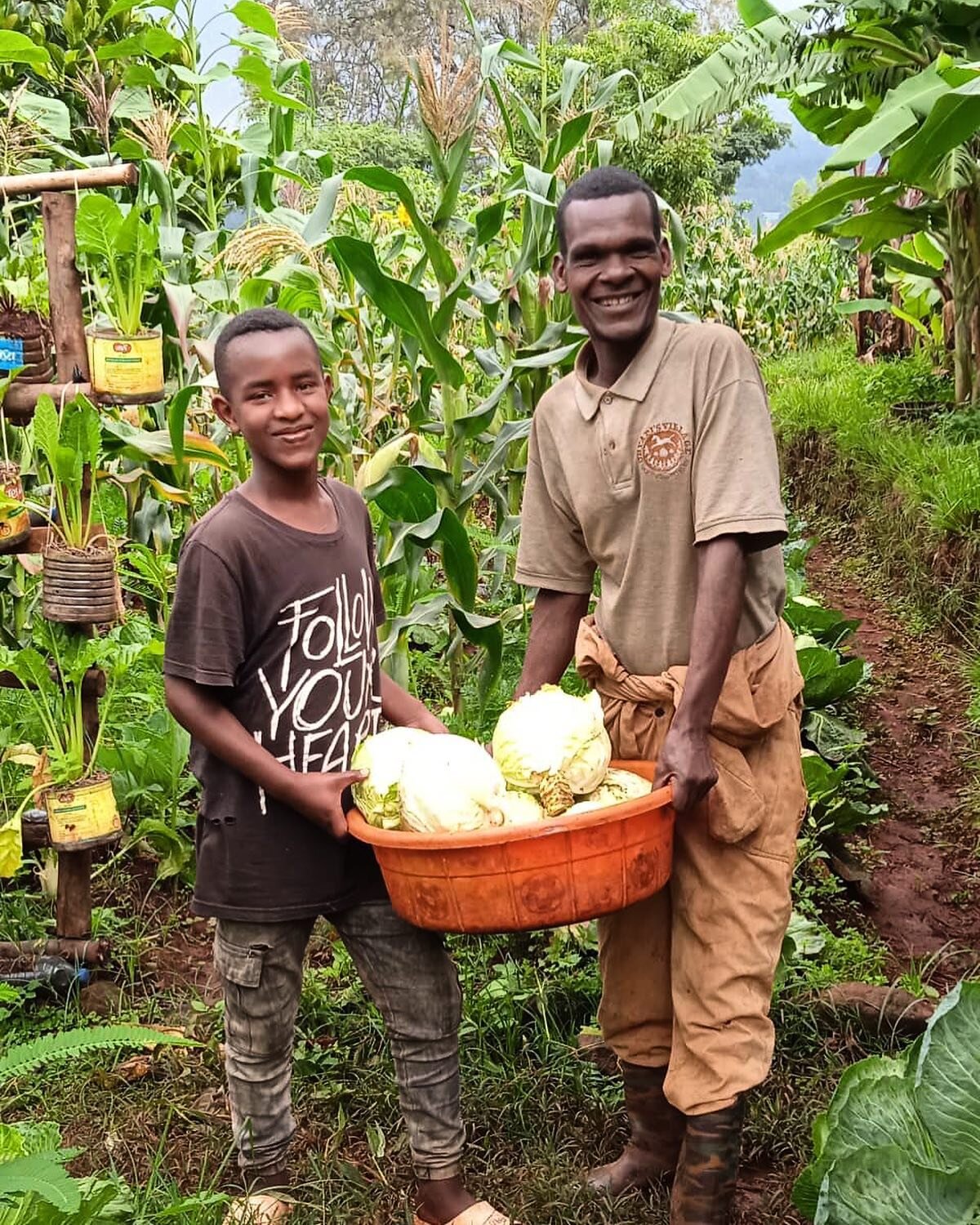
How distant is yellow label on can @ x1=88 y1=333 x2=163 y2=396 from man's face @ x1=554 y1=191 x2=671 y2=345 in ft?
4.34

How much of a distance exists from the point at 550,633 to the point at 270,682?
63cm

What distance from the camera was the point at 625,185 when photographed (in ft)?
7.11

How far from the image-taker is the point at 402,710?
2.44 m

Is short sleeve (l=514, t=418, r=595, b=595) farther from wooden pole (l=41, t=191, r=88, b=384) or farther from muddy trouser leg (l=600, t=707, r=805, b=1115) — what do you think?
wooden pole (l=41, t=191, r=88, b=384)

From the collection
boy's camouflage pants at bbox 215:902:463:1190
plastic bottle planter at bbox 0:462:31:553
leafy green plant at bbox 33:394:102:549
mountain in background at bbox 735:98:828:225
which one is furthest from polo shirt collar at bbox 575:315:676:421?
mountain in background at bbox 735:98:828:225

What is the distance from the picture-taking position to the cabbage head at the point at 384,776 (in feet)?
6.77

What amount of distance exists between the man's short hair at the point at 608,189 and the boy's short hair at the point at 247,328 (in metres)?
0.50

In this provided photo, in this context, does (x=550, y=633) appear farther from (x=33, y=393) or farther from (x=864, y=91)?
(x=864, y=91)

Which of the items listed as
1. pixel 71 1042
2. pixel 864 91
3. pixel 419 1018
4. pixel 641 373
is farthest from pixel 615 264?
pixel 864 91

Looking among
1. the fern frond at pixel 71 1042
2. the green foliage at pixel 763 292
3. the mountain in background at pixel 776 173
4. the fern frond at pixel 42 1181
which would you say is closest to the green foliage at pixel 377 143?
the mountain in background at pixel 776 173

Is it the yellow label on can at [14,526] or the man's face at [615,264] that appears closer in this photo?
the man's face at [615,264]

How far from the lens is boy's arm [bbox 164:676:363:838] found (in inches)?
82.9

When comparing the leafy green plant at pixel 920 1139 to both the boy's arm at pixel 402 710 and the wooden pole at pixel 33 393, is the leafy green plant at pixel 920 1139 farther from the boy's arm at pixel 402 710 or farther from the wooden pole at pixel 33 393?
the wooden pole at pixel 33 393

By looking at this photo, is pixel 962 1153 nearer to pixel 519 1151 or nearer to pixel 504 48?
pixel 519 1151
